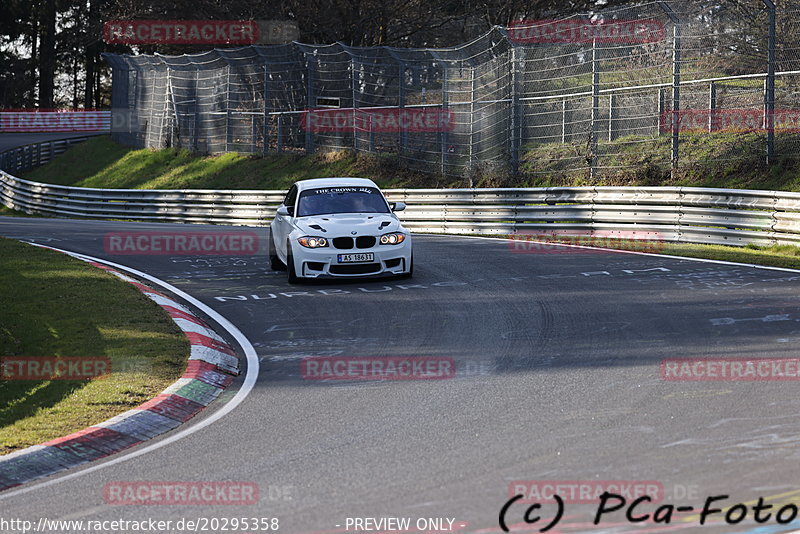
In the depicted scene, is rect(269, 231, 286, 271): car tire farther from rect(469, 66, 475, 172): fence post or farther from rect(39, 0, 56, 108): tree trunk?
rect(39, 0, 56, 108): tree trunk

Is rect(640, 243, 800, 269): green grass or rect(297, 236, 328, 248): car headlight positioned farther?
rect(640, 243, 800, 269): green grass

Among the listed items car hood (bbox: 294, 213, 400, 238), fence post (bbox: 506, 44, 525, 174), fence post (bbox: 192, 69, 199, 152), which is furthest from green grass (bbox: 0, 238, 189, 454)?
fence post (bbox: 192, 69, 199, 152)

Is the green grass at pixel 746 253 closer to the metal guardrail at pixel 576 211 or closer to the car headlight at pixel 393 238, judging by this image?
the metal guardrail at pixel 576 211

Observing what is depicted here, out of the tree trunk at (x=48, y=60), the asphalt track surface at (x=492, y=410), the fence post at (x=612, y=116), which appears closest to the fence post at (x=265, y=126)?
the fence post at (x=612, y=116)

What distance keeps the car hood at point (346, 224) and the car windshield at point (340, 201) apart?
32cm

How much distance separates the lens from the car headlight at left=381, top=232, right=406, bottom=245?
15625mm

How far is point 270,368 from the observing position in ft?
33.7

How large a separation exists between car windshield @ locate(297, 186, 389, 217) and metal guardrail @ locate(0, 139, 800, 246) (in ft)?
20.0

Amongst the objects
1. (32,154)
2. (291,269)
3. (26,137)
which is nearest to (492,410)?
(291,269)

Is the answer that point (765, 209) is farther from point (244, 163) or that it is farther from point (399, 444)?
point (244, 163)

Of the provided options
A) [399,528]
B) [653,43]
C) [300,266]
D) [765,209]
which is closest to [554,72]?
[653,43]

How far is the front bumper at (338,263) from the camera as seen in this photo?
1551 centimetres

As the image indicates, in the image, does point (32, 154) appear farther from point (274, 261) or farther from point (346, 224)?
point (346, 224)

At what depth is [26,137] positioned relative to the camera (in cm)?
A: 6259
